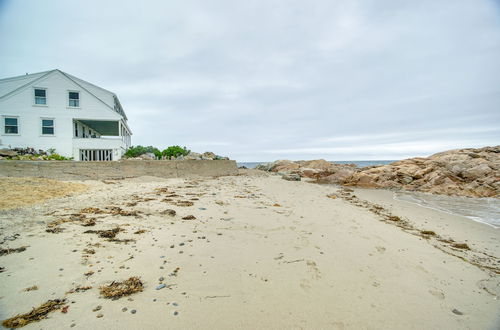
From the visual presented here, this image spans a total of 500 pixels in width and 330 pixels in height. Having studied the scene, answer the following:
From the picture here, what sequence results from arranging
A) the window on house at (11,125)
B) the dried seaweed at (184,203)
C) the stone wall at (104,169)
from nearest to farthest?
the dried seaweed at (184,203) → the stone wall at (104,169) → the window on house at (11,125)

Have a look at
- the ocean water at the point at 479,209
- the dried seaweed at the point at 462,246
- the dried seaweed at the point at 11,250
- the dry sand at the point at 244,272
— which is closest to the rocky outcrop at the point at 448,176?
the ocean water at the point at 479,209

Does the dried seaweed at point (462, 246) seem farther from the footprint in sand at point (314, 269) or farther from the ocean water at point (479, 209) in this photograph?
the footprint in sand at point (314, 269)

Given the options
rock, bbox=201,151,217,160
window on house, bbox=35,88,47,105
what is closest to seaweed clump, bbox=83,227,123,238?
rock, bbox=201,151,217,160

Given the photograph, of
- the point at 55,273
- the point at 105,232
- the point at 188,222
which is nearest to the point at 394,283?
the point at 188,222

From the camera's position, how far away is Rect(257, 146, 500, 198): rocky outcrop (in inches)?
487

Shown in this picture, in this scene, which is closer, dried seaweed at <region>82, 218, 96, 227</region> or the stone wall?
dried seaweed at <region>82, 218, 96, 227</region>

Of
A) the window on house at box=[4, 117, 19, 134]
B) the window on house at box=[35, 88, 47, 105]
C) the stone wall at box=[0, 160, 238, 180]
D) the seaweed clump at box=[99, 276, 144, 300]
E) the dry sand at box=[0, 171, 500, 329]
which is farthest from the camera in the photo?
the window on house at box=[35, 88, 47, 105]

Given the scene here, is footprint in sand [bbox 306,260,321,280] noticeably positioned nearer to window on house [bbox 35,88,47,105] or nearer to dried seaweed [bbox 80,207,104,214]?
dried seaweed [bbox 80,207,104,214]

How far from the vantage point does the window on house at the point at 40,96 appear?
57.7 feet

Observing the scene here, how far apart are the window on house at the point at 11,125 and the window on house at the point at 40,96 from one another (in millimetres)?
1982

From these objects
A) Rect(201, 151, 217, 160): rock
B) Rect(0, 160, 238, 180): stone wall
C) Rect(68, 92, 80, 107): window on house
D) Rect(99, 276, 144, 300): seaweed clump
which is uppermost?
Rect(68, 92, 80, 107): window on house

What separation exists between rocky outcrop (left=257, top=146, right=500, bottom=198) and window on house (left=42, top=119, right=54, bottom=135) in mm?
21027

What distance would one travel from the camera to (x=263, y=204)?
6836 mm

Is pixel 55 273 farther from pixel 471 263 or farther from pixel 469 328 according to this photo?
pixel 471 263
